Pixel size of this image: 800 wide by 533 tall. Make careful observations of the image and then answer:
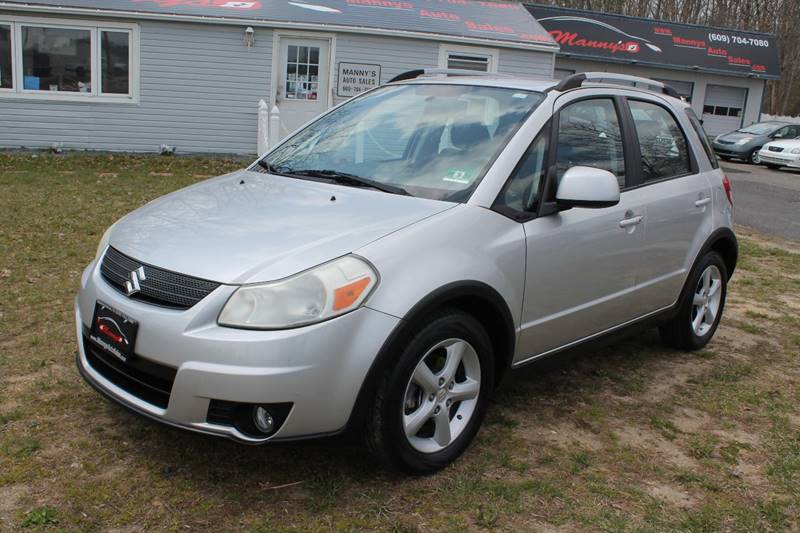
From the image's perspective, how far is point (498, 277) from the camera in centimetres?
333

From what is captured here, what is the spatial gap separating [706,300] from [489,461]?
98.1 inches

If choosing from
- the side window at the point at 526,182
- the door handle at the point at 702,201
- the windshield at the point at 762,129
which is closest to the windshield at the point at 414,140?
the side window at the point at 526,182

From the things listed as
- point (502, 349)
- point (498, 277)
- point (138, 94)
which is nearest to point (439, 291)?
point (498, 277)

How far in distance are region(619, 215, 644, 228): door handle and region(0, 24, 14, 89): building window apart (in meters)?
13.6

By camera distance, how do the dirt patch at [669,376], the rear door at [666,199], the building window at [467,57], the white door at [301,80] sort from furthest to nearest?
the building window at [467,57], the white door at [301,80], the dirt patch at [669,376], the rear door at [666,199]

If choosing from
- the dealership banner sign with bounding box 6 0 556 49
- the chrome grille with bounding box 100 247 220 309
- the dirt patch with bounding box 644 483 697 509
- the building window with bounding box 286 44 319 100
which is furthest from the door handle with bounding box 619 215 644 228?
the building window with bounding box 286 44 319 100

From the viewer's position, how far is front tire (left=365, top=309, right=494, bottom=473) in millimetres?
2979

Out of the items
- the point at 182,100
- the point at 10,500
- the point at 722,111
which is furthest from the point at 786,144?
the point at 10,500

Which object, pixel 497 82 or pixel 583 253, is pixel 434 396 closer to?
pixel 583 253

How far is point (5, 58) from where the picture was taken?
46.5 feet

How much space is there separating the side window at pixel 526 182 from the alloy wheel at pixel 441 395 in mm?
688

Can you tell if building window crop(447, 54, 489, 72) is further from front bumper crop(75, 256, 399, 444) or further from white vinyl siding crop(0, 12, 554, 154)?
front bumper crop(75, 256, 399, 444)

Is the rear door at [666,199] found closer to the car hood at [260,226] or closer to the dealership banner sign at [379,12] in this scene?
the car hood at [260,226]

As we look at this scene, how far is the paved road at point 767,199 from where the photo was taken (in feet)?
37.7
